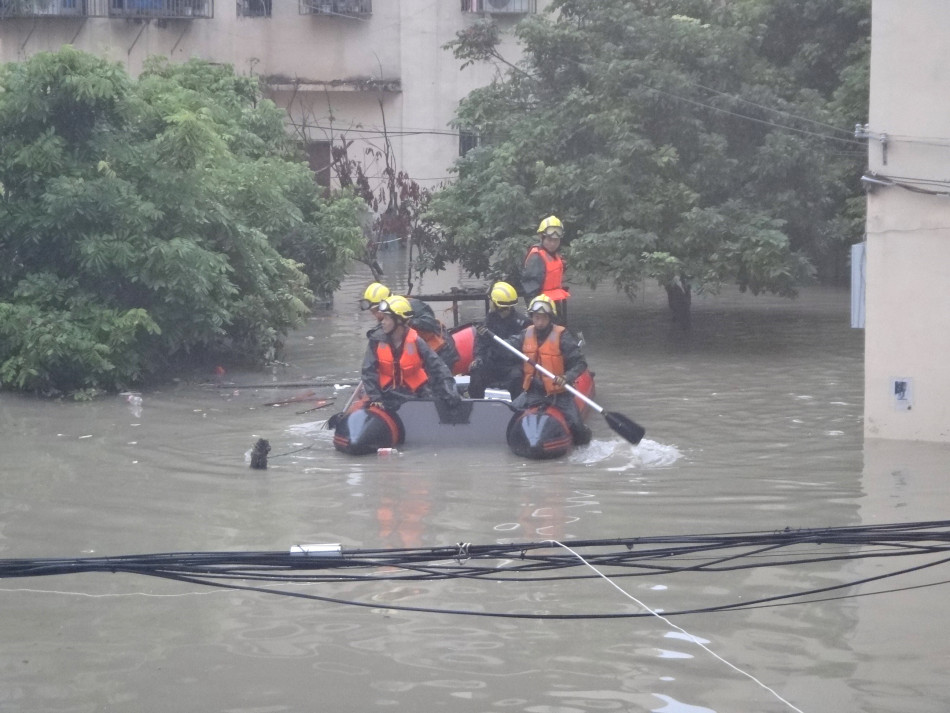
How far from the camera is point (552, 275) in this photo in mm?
14680

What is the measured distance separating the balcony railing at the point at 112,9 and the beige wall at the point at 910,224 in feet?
65.2

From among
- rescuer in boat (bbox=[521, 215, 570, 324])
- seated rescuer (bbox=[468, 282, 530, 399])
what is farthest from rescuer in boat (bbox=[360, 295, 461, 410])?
rescuer in boat (bbox=[521, 215, 570, 324])

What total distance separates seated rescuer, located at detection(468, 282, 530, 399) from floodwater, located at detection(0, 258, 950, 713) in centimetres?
98

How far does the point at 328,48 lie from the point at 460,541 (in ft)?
73.5

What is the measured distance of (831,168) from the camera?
17.3m

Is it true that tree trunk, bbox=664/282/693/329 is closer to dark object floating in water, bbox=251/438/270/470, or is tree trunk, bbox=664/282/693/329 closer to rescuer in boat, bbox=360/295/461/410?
rescuer in boat, bbox=360/295/461/410

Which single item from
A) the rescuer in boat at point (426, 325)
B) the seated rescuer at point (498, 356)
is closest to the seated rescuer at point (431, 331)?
the rescuer in boat at point (426, 325)

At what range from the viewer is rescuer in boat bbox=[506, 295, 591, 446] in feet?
37.8

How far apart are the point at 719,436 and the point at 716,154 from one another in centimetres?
582

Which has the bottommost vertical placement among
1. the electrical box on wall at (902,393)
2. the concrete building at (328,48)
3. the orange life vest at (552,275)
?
the electrical box on wall at (902,393)

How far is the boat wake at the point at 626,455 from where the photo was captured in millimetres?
10945

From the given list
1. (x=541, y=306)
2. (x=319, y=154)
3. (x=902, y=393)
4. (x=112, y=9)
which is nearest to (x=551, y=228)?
(x=541, y=306)

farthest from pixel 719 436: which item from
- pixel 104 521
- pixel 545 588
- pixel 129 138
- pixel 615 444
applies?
pixel 129 138

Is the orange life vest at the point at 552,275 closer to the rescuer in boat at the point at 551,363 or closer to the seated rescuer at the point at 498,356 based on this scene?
the seated rescuer at the point at 498,356
